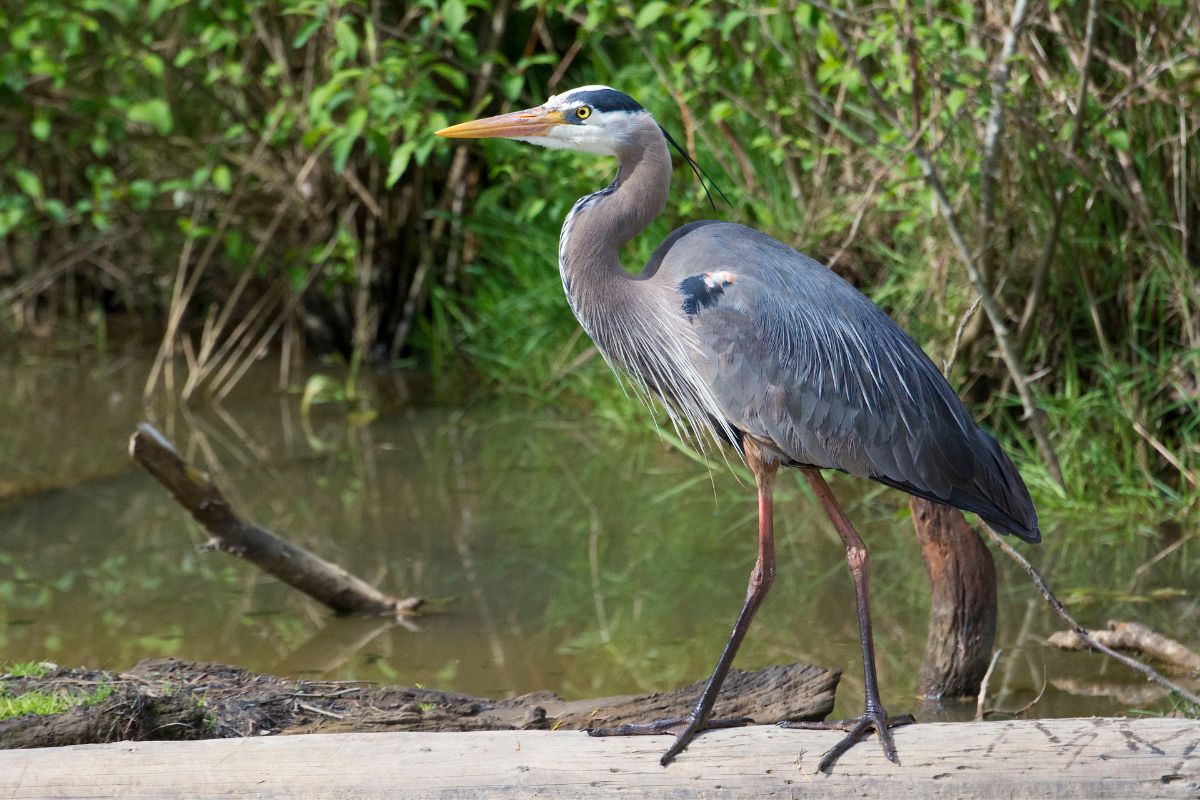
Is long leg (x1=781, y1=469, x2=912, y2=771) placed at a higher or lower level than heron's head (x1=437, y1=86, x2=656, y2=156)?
lower

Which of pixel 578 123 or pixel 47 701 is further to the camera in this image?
pixel 578 123

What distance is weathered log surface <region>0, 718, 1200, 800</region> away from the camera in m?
2.88

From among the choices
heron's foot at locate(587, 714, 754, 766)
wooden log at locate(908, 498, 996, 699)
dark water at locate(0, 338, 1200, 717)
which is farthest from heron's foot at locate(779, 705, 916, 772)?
dark water at locate(0, 338, 1200, 717)

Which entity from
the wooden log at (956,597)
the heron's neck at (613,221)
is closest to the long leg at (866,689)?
the wooden log at (956,597)

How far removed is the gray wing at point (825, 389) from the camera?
11.5 feet

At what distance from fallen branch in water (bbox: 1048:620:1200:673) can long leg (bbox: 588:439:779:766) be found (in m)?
1.24

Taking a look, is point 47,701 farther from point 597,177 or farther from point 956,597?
point 597,177

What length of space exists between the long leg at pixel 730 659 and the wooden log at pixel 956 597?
0.75 m

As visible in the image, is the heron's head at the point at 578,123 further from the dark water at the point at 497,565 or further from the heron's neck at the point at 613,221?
the dark water at the point at 497,565

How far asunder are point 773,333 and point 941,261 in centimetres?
282

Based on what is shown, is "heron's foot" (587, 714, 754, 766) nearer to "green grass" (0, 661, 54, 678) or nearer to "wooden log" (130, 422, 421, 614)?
"green grass" (0, 661, 54, 678)

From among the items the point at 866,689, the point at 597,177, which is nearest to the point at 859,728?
the point at 866,689

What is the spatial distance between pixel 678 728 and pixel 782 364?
907 mm

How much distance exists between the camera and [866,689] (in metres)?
3.20
